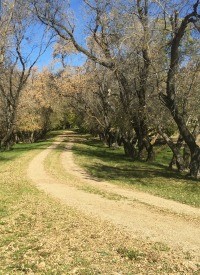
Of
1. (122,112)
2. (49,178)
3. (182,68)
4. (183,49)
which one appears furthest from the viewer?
(122,112)

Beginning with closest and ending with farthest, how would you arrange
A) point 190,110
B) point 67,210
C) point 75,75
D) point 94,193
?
point 67,210 → point 94,193 → point 190,110 → point 75,75

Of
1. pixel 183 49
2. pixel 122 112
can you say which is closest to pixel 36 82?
pixel 122 112

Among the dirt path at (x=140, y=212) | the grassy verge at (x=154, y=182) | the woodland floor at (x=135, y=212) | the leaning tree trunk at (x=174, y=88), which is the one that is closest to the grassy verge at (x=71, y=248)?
the woodland floor at (x=135, y=212)

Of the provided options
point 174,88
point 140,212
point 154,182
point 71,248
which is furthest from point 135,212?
point 174,88

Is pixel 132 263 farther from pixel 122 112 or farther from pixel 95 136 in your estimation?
pixel 95 136

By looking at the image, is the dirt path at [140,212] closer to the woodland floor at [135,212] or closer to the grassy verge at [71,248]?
the woodland floor at [135,212]

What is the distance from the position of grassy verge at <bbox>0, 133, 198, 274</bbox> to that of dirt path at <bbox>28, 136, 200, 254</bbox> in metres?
0.61

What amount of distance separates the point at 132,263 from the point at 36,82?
5983cm

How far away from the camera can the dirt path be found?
33.3 feet

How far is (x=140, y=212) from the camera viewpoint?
1288cm

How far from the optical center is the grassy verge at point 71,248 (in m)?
7.88

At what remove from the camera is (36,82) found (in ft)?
214

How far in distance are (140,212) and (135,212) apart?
0.59ft

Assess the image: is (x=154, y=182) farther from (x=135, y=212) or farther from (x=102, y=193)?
(x=135, y=212)
